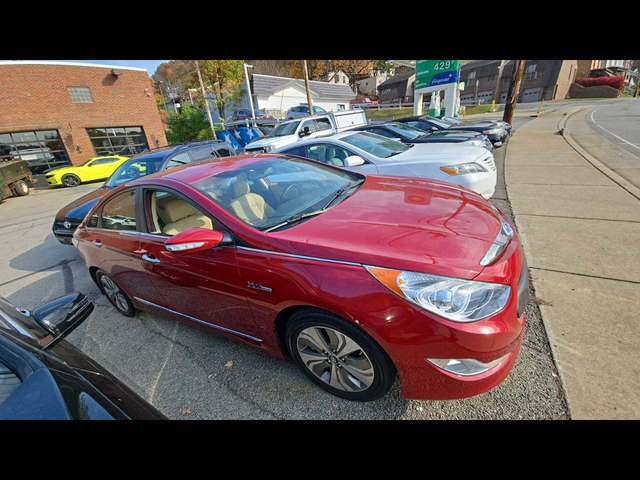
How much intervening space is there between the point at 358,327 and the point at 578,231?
4.07 meters

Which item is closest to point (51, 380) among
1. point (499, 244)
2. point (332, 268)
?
point (332, 268)

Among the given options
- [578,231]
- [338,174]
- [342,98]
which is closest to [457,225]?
[338,174]

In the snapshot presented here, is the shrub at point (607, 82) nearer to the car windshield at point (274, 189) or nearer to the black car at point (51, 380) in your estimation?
the car windshield at point (274, 189)

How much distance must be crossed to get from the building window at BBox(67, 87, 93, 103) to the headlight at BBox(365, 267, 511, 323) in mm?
23202

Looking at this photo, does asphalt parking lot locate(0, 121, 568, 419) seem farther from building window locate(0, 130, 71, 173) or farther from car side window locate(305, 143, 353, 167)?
building window locate(0, 130, 71, 173)

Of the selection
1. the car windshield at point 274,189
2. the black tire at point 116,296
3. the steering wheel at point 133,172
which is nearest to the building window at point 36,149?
the steering wheel at point 133,172

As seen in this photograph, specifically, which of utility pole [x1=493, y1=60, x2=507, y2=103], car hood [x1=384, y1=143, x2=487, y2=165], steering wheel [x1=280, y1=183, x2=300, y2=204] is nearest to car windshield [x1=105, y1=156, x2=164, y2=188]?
steering wheel [x1=280, y1=183, x2=300, y2=204]

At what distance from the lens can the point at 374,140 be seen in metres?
6.01

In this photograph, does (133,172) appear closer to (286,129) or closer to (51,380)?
(51,380)

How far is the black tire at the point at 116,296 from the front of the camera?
326 cm

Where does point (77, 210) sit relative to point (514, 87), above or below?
below

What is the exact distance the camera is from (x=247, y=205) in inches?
93.7

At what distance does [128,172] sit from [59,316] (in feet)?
17.0
